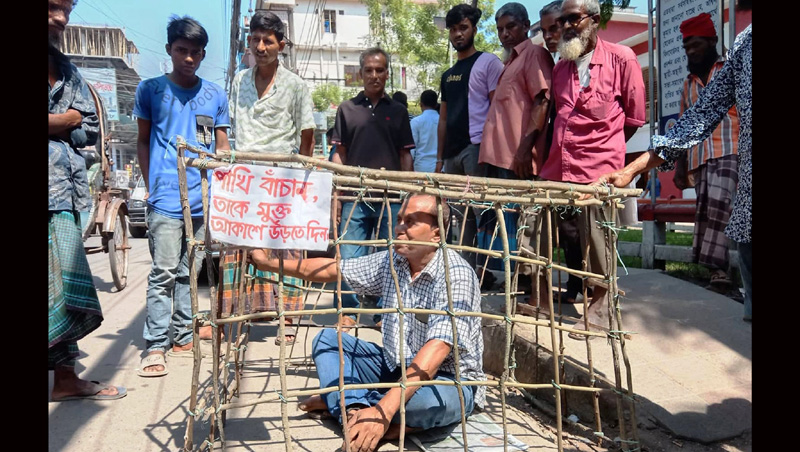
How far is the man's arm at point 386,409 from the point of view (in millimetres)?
2285

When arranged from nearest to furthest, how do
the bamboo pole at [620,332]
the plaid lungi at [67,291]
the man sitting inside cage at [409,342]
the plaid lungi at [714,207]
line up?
the man sitting inside cage at [409,342] → the bamboo pole at [620,332] → the plaid lungi at [67,291] → the plaid lungi at [714,207]

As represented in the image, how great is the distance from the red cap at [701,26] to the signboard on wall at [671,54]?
0.45 m

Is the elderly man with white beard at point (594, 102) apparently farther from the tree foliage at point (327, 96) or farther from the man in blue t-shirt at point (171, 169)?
the tree foliage at point (327, 96)

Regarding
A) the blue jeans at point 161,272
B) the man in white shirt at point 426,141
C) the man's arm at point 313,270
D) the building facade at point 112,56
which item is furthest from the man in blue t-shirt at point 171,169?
the building facade at point 112,56

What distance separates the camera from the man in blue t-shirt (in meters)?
3.42

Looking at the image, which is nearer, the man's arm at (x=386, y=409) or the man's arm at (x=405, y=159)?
the man's arm at (x=386, y=409)

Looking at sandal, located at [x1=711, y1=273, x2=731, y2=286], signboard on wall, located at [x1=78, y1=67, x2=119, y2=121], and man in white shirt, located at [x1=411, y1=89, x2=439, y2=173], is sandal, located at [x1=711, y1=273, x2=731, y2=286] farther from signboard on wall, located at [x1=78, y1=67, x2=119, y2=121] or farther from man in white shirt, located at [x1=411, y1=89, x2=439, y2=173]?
signboard on wall, located at [x1=78, y1=67, x2=119, y2=121]

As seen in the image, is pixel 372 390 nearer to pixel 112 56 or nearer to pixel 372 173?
pixel 372 173

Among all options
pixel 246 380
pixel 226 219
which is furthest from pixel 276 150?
pixel 226 219

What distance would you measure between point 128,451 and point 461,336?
5.00ft

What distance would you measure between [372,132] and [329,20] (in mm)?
44541

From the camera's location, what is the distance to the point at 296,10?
46.0 m

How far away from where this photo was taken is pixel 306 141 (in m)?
3.92

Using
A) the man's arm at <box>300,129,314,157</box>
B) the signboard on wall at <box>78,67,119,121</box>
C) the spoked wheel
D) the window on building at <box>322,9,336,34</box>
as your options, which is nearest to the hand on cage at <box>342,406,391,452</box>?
the man's arm at <box>300,129,314,157</box>
